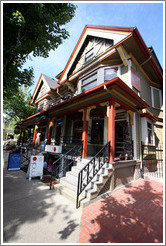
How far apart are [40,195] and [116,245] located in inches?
127

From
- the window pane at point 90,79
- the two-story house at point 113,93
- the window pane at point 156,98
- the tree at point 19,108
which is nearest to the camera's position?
the two-story house at point 113,93

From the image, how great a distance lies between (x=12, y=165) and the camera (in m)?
7.60

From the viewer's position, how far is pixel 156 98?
10.8 m

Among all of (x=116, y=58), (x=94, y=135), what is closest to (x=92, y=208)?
(x=94, y=135)

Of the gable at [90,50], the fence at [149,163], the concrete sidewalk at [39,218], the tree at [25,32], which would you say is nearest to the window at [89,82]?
the gable at [90,50]

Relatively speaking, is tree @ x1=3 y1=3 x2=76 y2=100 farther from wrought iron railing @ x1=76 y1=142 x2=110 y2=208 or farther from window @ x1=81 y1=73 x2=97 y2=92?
wrought iron railing @ x1=76 y1=142 x2=110 y2=208

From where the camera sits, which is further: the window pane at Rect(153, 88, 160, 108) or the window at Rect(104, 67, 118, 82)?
the window pane at Rect(153, 88, 160, 108)

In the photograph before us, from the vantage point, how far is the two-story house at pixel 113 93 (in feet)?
19.8

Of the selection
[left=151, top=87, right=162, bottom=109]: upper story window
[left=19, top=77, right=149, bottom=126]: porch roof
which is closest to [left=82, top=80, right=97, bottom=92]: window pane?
[left=19, top=77, right=149, bottom=126]: porch roof

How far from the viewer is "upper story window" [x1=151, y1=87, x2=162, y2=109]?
10.4 meters

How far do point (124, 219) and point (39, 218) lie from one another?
239cm

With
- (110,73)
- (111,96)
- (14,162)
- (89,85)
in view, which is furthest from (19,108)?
(111,96)

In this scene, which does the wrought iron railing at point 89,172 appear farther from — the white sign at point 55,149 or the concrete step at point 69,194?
the white sign at point 55,149

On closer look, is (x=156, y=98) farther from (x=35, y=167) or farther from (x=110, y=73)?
(x=35, y=167)
